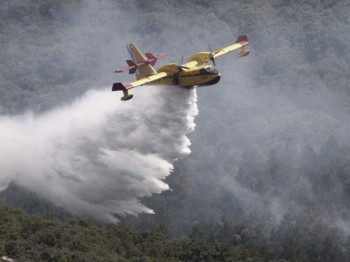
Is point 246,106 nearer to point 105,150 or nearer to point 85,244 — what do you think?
point 105,150

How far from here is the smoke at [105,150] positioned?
52031 mm

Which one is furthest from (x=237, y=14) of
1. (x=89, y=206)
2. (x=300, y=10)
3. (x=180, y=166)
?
(x=89, y=206)

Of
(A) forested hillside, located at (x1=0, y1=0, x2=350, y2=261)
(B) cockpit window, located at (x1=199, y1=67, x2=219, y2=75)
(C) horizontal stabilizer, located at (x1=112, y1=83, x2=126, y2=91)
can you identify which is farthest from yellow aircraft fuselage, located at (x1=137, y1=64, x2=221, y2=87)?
(A) forested hillside, located at (x1=0, y1=0, x2=350, y2=261)

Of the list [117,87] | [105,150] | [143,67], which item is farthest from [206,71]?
[105,150]

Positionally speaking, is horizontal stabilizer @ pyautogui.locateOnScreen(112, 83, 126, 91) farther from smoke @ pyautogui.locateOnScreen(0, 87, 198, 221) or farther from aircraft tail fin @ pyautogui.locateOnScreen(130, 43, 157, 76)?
aircraft tail fin @ pyautogui.locateOnScreen(130, 43, 157, 76)

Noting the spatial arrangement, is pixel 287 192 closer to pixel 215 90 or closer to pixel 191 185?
pixel 191 185

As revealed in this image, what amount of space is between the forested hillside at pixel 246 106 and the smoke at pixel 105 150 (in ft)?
19.8

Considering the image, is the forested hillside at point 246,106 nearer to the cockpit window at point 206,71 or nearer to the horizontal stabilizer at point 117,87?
the cockpit window at point 206,71

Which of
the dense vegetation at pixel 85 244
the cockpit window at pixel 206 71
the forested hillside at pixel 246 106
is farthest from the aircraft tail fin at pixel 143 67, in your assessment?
the forested hillside at pixel 246 106

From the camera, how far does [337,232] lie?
88938 mm

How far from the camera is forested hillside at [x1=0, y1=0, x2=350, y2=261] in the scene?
309 feet

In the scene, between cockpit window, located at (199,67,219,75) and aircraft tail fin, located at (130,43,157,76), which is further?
aircraft tail fin, located at (130,43,157,76)

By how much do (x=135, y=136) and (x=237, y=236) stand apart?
33.5 m

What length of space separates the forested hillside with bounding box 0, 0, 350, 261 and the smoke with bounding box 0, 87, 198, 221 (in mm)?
6041
